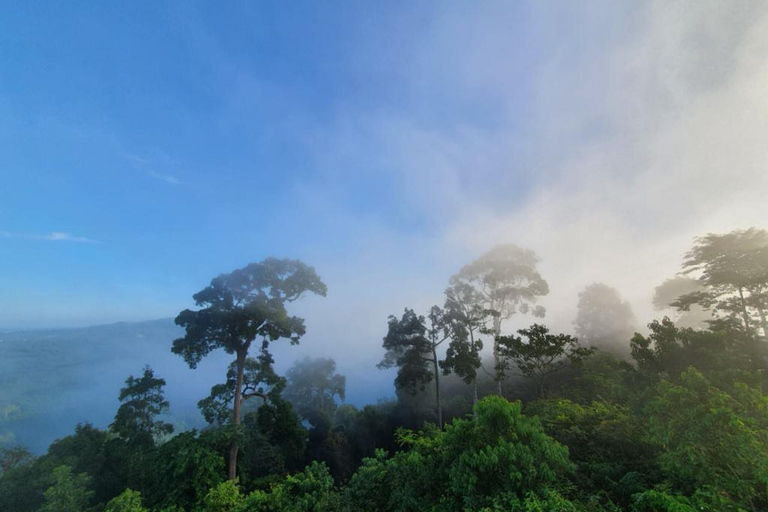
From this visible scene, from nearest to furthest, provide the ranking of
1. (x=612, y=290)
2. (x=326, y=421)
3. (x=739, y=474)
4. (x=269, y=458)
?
1. (x=739, y=474)
2. (x=269, y=458)
3. (x=326, y=421)
4. (x=612, y=290)

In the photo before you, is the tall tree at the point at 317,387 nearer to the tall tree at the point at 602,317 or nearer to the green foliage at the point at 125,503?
the green foliage at the point at 125,503

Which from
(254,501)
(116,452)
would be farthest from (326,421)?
(254,501)

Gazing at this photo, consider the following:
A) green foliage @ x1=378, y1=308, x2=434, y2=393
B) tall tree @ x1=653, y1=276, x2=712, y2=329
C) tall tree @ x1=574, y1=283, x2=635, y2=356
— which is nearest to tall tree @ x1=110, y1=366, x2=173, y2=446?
green foliage @ x1=378, y1=308, x2=434, y2=393

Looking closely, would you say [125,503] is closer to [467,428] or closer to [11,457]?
[467,428]

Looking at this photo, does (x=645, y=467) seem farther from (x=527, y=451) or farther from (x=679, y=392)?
(x=527, y=451)

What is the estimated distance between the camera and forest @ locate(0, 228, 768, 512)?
8.09 metres

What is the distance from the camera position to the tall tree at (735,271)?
21938 mm

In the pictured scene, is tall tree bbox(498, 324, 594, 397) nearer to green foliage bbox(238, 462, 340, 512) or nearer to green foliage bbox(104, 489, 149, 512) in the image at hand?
green foliage bbox(238, 462, 340, 512)

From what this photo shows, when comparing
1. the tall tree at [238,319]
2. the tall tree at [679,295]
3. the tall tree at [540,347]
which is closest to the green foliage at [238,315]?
the tall tree at [238,319]

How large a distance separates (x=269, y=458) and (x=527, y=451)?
23.0m

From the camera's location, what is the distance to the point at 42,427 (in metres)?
137

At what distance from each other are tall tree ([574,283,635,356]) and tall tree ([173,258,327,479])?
38.8 metres

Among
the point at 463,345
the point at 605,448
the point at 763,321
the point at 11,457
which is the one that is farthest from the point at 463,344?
the point at 11,457

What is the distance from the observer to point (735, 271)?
74.2 feet
